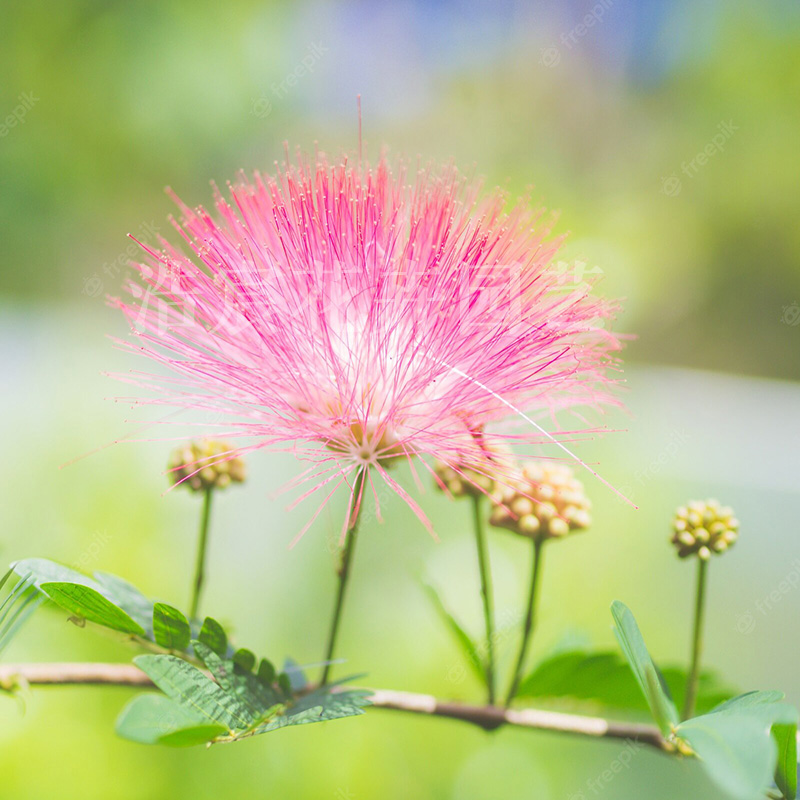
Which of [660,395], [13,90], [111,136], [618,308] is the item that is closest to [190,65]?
[111,136]

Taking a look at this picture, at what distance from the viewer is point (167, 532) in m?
1.01

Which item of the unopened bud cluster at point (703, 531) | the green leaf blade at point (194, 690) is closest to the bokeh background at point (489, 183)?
the unopened bud cluster at point (703, 531)

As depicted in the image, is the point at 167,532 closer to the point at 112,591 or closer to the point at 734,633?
the point at 112,591

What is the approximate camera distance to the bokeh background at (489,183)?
2.93 feet

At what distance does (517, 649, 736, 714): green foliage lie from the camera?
55 cm

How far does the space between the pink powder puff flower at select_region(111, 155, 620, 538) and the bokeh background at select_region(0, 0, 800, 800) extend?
0.33 metres

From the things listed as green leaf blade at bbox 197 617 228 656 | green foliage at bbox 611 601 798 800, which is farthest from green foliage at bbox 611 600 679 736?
green leaf blade at bbox 197 617 228 656

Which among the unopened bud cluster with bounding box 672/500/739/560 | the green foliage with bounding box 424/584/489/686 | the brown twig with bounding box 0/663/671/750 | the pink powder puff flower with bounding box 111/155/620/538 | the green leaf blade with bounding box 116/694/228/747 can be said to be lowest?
the brown twig with bounding box 0/663/671/750

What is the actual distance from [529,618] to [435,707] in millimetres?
86

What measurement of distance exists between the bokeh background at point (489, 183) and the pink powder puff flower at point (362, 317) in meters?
0.33

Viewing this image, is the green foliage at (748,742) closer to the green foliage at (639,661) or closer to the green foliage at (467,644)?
the green foliage at (639,661)

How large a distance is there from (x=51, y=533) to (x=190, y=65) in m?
2.92

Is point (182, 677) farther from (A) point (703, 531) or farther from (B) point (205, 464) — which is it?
(A) point (703, 531)

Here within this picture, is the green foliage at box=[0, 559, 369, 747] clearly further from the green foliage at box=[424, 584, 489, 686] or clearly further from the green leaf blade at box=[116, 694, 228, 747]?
the green foliage at box=[424, 584, 489, 686]
